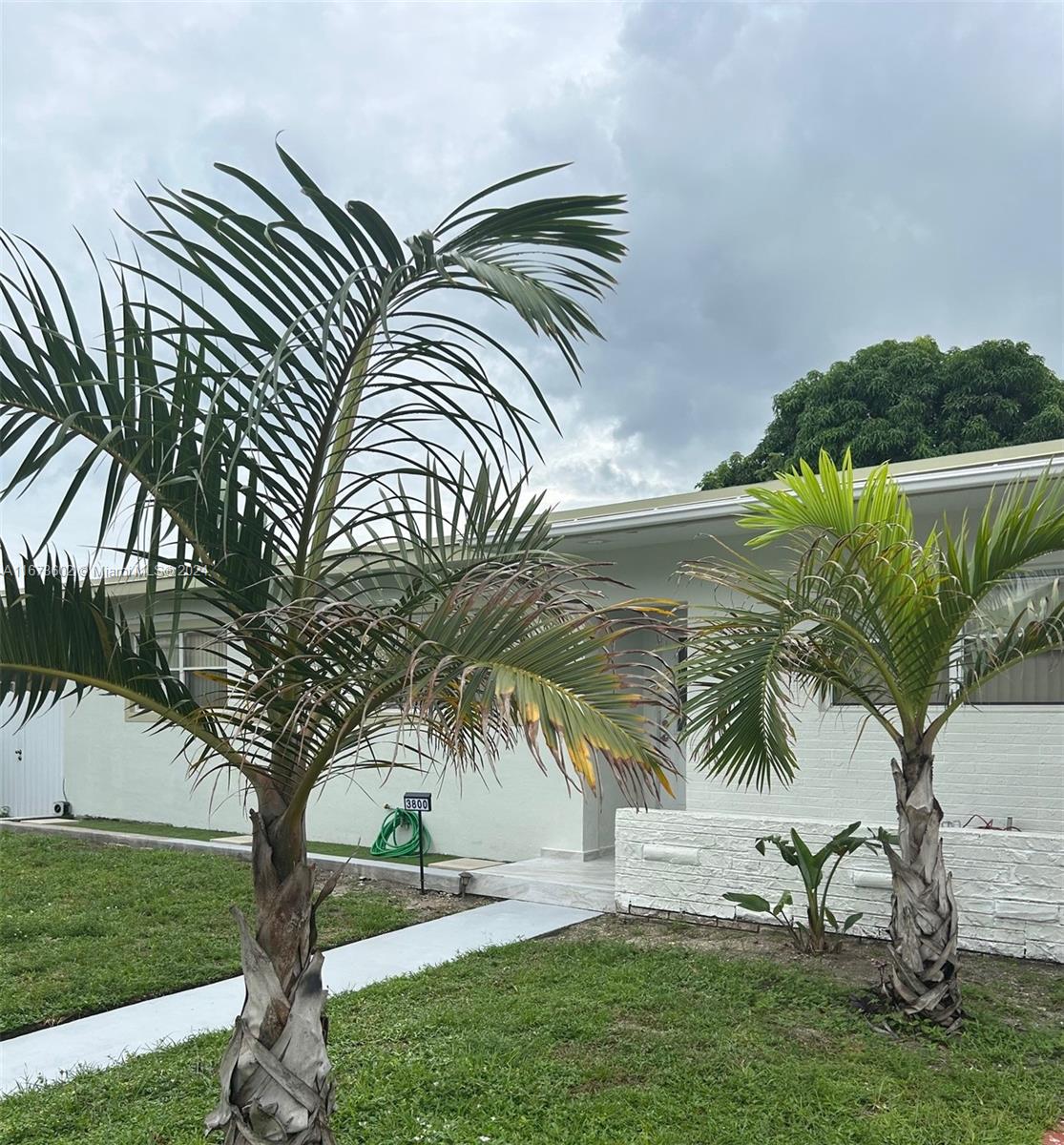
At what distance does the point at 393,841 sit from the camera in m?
10.4

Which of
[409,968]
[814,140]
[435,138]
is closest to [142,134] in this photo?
[435,138]

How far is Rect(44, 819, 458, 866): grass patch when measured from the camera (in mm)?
10008

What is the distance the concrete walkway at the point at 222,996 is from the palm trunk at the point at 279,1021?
2126mm

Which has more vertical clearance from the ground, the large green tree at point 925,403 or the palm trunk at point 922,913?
the large green tree at point 925,403

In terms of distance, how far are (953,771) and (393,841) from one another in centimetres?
566

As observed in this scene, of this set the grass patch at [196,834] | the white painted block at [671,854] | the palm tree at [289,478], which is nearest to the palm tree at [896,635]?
the palm tree at [289,478]

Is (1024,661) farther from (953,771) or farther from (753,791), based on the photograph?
(753,791)

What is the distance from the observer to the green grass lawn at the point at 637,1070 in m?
3.86

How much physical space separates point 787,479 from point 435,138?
389 cm

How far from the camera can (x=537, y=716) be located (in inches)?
86.1

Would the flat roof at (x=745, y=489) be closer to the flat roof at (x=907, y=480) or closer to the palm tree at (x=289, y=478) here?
the flat roof at (x=907, y=480)

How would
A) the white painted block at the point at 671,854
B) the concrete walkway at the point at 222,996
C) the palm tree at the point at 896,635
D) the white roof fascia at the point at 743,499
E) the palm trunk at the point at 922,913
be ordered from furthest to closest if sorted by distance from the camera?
the white painted block at the point at 671,854 < the white roof fascia at the point at 743,499 < the palm trunk at the point at 922,913 < the concrete walkway at the point at 222,996 < the palm tree at the point at 896,635

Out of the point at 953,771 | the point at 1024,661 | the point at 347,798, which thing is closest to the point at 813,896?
the point at 953,771

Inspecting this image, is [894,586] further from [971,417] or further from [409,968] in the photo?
[971,417]
